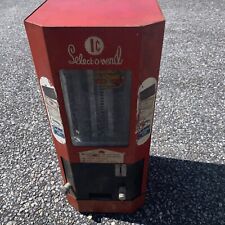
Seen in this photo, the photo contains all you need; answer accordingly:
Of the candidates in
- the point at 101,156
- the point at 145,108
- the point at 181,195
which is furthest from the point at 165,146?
the point at 145,108

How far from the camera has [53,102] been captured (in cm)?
178

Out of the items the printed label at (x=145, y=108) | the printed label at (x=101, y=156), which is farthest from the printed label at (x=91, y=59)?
the printed label at (x=101, y=156)

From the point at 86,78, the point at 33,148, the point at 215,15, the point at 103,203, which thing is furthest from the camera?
the point at 215,15

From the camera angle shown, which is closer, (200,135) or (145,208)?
(145,208)

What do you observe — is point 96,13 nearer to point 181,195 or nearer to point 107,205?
point 107,205

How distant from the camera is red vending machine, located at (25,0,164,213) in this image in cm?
144

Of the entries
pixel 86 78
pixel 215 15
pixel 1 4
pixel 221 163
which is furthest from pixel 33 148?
pixel 1 4

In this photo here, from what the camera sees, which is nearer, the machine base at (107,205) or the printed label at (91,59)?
the printed label at (91,59)

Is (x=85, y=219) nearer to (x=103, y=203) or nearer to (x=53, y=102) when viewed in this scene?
(x=103, y=203)

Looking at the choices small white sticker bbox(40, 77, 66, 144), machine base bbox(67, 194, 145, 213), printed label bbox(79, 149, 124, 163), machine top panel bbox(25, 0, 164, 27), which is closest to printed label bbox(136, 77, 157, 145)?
printed label bbox(79, 149, 124, 163)

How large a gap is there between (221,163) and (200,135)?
1.49ft

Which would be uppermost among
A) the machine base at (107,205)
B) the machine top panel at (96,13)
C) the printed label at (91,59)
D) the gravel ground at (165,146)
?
the machine top panel at (96,13)

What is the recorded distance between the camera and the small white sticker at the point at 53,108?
1719mm

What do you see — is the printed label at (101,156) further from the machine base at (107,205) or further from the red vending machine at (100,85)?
the machine base at (107,205)
